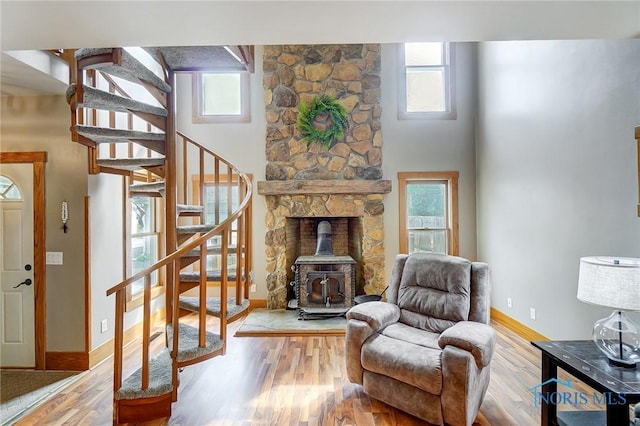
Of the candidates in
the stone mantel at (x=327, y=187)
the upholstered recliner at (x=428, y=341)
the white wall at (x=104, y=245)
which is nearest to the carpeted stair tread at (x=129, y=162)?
the white wall at (x=104, y=245)

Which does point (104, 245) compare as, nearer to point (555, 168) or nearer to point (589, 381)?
point (589, 381)

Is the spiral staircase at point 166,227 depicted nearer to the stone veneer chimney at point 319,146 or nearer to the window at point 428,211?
the stone veneer chimney at point 319,146

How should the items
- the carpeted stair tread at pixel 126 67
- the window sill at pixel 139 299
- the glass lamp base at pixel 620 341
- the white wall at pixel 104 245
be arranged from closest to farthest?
the glass lamp base at pixel 620 341, the carpeted stair tread at pixel 126 67, the white wall at pixel 104 245, the window sill at pixel 139 299

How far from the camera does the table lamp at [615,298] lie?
1.65 meters

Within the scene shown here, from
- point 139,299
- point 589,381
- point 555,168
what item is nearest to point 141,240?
point 139,299

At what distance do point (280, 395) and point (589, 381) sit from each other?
6.62ft

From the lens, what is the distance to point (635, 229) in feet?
7.77

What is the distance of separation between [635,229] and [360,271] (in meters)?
3.08

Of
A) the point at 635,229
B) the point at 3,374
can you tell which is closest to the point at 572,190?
the point at 635,229

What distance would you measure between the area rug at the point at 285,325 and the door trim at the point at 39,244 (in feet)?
6.03

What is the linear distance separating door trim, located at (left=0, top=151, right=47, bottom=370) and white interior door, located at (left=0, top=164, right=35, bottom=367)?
0.19ft

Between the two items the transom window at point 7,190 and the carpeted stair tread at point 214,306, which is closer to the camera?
the carpeted stair tread at point 214,306

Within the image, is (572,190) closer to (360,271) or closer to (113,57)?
(360,271)

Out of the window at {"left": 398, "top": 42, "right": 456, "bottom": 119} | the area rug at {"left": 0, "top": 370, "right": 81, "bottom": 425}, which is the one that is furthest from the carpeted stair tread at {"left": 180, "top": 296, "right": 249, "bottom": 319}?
the window at {"left": 398, "top": 42, "right": 456, "bottom": 119}
